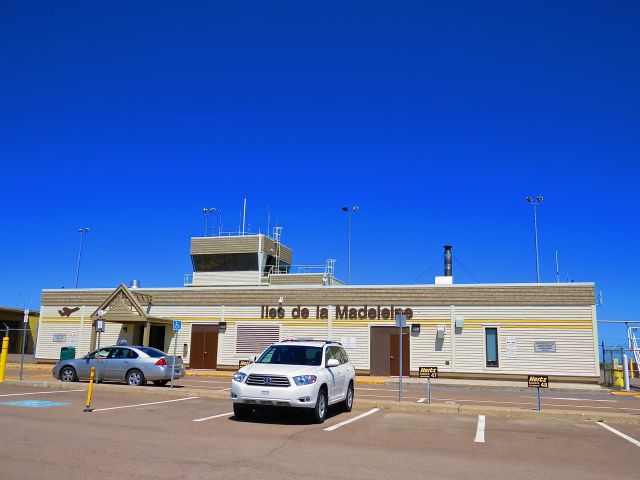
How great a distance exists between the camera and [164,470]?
24.5 ft

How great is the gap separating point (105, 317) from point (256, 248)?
11.7 m

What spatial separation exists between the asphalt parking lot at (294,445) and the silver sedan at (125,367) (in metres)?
5.57

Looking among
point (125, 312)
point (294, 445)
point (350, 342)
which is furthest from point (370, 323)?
point (294, 445)

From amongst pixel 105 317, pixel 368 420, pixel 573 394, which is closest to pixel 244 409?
pixel 368 420

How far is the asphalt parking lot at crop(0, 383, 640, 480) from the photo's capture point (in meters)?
7.71

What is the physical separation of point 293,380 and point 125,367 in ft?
36.0

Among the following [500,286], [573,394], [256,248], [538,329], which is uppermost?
[256,248]

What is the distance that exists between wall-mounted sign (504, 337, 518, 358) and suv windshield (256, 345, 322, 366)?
17629mm

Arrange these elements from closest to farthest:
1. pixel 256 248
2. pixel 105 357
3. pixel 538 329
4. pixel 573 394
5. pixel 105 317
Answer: pixel 105 357 < pixel 573 394 < pixel 538 329 < pixel 105 317 < pixel 256 248

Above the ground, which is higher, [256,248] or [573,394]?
[256,248]

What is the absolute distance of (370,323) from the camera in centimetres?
Answer: 3042

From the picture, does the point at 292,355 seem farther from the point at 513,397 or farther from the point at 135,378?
the point at 513,397

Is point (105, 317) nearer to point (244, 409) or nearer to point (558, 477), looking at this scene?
point (244, 409)

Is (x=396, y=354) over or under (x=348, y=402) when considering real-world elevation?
over
